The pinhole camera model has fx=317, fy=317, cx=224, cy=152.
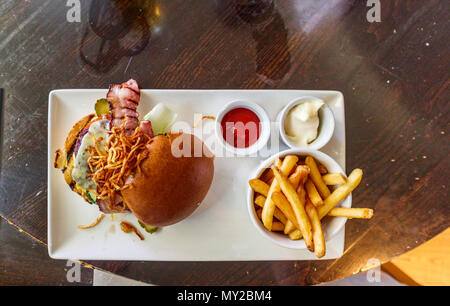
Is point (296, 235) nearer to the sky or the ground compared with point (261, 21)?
nearer to the ground

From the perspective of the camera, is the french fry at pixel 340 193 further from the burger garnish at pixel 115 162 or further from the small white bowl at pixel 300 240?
the burger garnish at pixel 115 162

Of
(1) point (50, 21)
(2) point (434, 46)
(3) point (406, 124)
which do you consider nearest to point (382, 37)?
(2) point (434, 46)

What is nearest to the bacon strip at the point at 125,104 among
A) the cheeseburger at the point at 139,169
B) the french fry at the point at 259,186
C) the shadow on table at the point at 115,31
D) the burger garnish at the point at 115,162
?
the cheeseburger at the point at 139,169

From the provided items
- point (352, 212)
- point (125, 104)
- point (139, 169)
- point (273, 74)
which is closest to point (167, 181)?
point (139, 169)

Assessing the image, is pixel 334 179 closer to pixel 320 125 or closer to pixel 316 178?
pixel 316 178

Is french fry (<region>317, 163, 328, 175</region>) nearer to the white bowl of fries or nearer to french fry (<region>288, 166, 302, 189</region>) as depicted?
the white bowl of fries

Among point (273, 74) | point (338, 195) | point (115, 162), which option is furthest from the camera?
point (273, 74)
